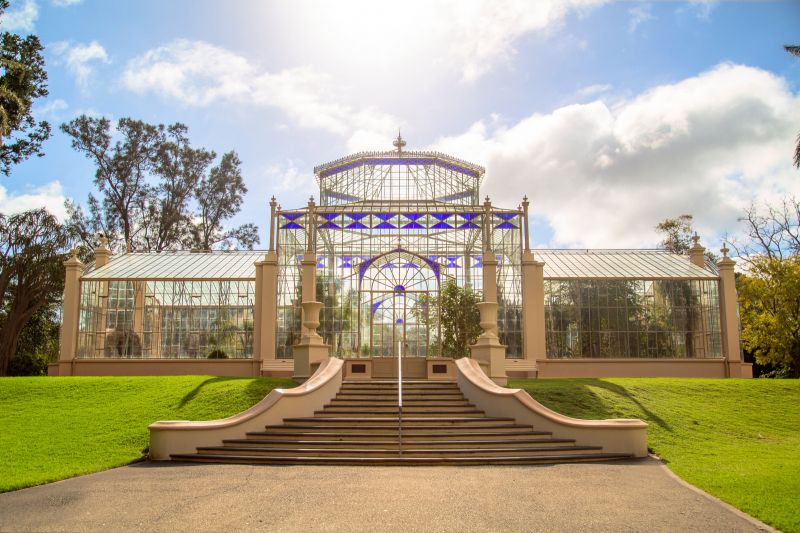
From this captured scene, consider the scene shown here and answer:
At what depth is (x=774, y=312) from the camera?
30234mm

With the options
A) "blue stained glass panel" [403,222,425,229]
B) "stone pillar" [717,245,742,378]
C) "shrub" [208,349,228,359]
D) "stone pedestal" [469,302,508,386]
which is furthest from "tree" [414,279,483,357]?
"stone pillar" [717,245,742,378]

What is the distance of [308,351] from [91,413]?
5.89 m

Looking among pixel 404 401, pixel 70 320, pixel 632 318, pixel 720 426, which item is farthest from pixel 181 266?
pixel 720 426

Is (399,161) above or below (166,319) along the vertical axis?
above

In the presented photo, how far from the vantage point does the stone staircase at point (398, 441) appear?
13.1 m

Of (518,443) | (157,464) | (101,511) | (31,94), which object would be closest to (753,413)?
(518,443)

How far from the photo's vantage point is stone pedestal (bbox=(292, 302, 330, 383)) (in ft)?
64.0

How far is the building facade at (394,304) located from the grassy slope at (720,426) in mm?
6014

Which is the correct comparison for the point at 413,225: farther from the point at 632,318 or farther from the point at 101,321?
the point at 101,321

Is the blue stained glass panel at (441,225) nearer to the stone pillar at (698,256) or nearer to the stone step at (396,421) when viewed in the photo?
the stone pillar at (698,256)

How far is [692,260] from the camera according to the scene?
100 ft

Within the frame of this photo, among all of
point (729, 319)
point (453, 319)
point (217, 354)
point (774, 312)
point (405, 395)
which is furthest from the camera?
point (774, 312)

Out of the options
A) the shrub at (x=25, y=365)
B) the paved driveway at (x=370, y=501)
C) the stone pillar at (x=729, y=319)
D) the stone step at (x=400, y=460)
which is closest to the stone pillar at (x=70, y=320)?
the shrub at (x=25, y=365)

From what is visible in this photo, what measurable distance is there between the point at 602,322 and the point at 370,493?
20002 millimetres
